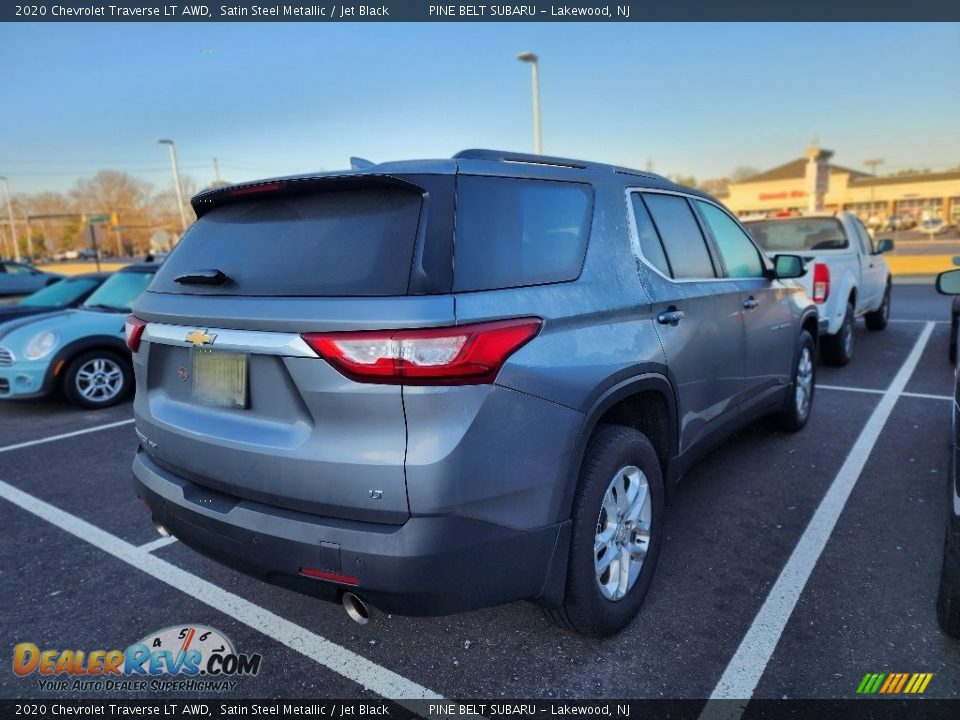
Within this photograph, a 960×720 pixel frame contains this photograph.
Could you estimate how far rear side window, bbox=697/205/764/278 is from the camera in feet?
12.6

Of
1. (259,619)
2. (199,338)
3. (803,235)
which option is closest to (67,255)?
(803,235)

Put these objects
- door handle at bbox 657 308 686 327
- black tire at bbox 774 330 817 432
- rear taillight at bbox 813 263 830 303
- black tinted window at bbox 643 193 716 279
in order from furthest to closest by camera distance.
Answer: rear taillight at bbox 813 263 830 303, black tire at bbox 774 330 817 432, black tinted window at bbox 643 193 716 279, door handle at bbox 657 308 686 327

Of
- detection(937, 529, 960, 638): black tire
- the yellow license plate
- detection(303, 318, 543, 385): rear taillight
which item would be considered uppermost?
detection(303, 318, 543, 385): rear taillight

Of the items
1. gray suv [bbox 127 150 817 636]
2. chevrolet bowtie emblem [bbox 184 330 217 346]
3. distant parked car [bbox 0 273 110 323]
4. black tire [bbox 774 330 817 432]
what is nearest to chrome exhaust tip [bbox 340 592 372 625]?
gray suv [bbox 127 150 817 636]

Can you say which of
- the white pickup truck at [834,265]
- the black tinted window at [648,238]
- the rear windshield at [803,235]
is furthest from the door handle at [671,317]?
the rear windshield at [803,235]

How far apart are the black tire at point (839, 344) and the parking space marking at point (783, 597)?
2.68 meters

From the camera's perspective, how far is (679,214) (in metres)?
3.47

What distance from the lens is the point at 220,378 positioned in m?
2.20

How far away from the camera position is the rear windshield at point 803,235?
7969mm

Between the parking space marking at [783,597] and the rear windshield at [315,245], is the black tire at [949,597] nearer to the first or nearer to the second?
the parking space marking at [783,597]

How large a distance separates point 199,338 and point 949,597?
2914 millimetres

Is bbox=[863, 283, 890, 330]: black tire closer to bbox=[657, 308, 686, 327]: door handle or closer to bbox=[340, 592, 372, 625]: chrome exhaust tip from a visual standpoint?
bbox=[657, 308, 686, 327]: door handle

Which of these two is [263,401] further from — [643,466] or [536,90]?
[536,90]

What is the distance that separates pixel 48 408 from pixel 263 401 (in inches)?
255
